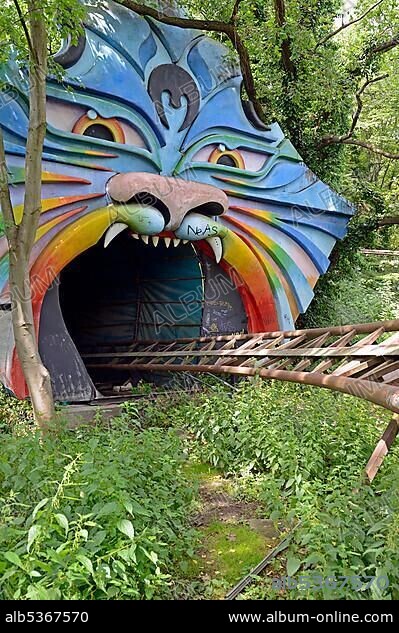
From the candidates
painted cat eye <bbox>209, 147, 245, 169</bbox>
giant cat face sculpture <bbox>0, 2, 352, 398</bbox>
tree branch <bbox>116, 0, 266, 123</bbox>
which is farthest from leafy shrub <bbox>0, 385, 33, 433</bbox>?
tree branch <bbox>116, 0, 266, 123</bbox>

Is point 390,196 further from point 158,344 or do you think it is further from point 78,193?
point 78,193

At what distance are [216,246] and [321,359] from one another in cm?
289

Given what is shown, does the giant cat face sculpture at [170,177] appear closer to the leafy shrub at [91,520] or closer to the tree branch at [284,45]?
the tree branch at [284,45]

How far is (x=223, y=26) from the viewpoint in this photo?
8969mm

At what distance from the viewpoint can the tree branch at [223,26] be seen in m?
8.15

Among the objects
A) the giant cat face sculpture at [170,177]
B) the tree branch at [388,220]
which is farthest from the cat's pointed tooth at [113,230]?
the tree branch at [388,220]

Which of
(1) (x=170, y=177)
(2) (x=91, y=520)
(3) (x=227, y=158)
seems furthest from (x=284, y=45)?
(2) (x=91, y=520)

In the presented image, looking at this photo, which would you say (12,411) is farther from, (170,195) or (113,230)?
(170,195)

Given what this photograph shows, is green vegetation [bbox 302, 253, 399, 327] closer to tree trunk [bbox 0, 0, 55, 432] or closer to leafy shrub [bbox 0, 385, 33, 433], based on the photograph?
leafy shrub [bbox 0, 385, 33, 433]

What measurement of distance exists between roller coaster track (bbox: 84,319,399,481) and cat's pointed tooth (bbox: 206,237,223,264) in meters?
1.29

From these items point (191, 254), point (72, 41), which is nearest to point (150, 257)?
point (191, 254)

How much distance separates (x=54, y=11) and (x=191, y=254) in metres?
4.98

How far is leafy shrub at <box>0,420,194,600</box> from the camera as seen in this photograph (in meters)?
2.39
